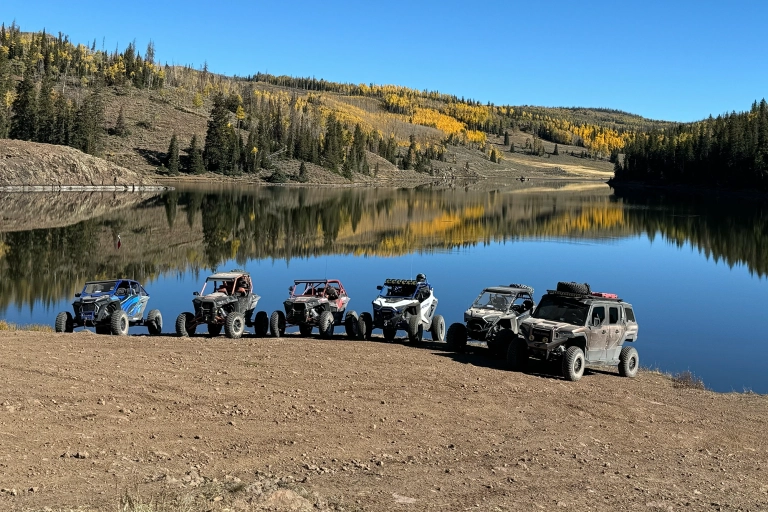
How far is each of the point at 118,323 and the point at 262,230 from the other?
38140 mm

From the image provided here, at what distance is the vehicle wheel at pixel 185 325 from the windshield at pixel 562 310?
10830 millimetres

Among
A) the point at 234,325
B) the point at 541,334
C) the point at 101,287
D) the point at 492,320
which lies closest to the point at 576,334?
the point at 541,334

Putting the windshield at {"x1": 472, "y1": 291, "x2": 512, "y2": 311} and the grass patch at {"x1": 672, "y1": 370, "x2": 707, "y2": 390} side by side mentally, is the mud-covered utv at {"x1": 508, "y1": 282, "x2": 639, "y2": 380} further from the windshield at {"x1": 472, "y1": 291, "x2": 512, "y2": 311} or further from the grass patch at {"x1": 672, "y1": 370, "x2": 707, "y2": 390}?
the windshield at {"x1": 472, "y1": 291, "x2": 512, "y2": 311}

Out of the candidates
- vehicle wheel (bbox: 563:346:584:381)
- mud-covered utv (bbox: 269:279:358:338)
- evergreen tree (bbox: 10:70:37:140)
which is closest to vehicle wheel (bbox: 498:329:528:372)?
vehicle wheel (bbox: 563:346:584:381)

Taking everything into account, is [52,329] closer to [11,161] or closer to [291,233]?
[291,233]

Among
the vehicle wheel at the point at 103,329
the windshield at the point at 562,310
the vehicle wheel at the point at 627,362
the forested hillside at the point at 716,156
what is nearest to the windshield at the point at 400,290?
the windshield at the point at 562,310

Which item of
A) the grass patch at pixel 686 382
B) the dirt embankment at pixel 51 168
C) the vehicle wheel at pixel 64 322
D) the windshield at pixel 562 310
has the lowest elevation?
the grass patch at pixel 686 382

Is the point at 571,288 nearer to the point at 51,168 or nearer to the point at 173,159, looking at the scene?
the point at 51,168

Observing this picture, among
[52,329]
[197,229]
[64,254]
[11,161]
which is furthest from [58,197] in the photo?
[52,329]

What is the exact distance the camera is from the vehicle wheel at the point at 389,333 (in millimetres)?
22566

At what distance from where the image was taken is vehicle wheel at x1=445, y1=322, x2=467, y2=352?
20438 mm

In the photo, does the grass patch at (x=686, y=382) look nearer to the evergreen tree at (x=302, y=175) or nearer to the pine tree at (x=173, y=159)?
the pine tree at (x=173, y=159)

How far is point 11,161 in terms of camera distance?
103 metres

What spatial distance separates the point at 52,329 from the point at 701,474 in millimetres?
19941
